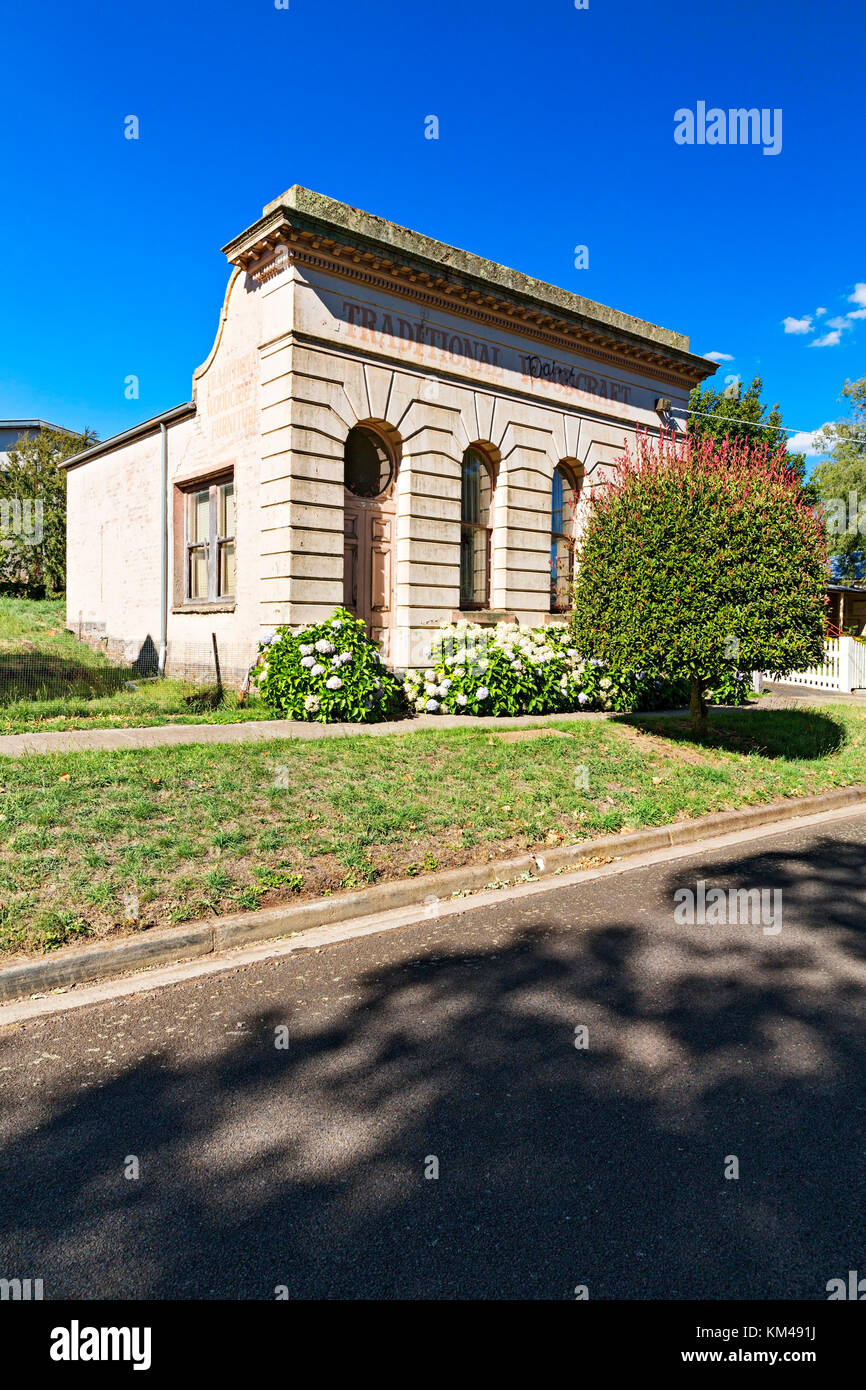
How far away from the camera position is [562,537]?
16.5 meters

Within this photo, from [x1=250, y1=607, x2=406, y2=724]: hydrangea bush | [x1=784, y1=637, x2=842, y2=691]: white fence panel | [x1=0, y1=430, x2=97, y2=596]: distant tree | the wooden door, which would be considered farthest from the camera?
[x1=0, y1=430, x2=97, y2=596]: distant tree

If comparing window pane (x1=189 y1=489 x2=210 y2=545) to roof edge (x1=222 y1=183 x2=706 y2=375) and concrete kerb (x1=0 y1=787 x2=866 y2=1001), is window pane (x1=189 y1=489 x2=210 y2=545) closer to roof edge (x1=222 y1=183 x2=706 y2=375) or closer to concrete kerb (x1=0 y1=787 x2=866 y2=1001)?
roof edge (x1=222 y1=183 x2=706 y2=375)

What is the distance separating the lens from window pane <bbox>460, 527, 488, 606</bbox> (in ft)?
49.3

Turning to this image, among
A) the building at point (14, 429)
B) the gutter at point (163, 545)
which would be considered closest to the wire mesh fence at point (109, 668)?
the gutter at point (163, 545)

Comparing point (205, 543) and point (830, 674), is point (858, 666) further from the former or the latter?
point (205, 543)

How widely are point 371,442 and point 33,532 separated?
18635 mm

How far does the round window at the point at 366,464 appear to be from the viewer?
44.4 feet

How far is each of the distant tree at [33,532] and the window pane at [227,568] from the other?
50.0 feet

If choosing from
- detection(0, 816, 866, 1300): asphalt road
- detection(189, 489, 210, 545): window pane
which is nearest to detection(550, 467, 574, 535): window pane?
detection(189, 489, 210, 545): window pane

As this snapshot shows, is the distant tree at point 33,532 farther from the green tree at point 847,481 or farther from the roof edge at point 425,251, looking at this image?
the green tree at point 847,481

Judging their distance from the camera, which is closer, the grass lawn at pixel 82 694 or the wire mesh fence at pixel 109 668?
the grass lawn at pixel 82 694

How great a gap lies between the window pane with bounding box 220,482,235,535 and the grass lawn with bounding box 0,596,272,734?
9.19ft

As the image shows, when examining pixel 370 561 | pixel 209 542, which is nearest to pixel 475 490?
pixel 370 561

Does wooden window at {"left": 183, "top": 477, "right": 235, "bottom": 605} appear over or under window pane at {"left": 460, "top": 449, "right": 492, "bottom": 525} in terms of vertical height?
under
